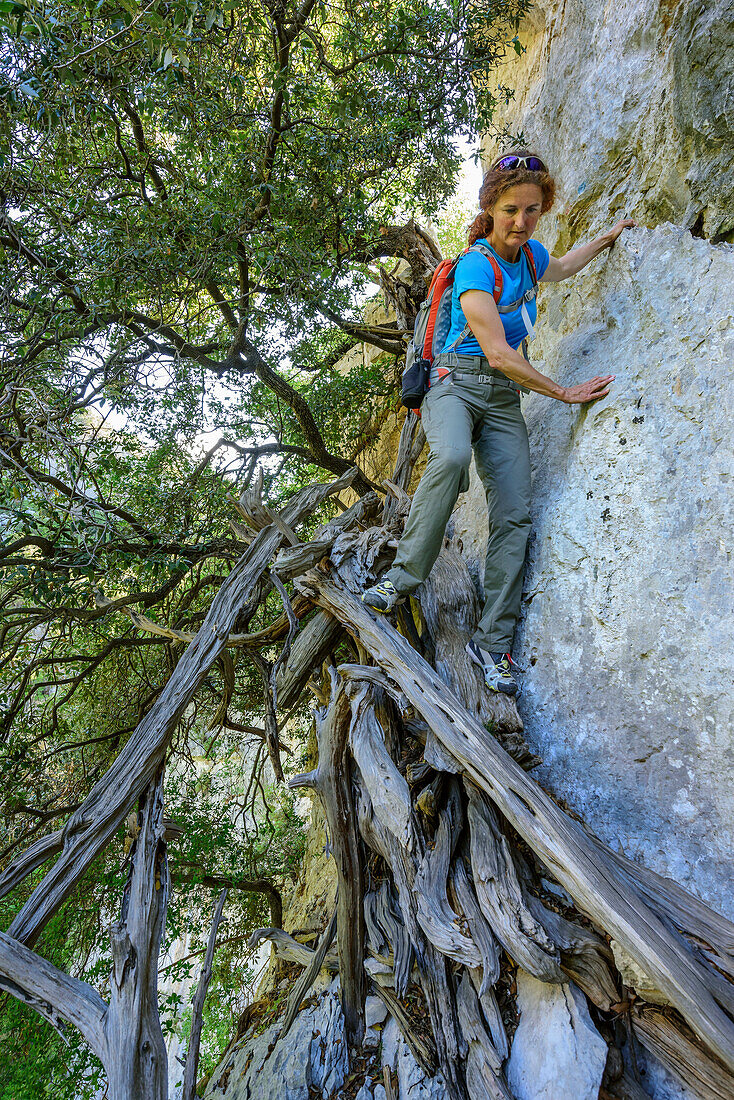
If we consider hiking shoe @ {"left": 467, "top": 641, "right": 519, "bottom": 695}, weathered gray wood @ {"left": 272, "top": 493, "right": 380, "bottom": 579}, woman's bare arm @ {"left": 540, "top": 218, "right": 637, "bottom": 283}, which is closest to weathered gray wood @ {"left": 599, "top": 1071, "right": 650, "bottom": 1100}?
hiking shoe @ {"left": 467, "top": 641, "right": 519, "bottom": 695}

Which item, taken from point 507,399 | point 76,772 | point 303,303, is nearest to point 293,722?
point 76,772

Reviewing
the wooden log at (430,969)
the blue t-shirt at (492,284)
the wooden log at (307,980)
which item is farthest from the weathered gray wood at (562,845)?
the blue t-shirt at (492,284)

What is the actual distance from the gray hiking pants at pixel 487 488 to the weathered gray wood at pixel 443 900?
0.77 meters

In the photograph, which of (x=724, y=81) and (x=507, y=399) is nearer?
(x=724, y=81)

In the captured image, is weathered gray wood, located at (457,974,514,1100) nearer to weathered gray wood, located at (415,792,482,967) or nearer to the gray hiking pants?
weathered gray wood, located at (415,792,482,967)

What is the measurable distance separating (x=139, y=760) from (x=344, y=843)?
1015mm

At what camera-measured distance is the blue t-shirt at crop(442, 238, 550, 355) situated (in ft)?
8.52

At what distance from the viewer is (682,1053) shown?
1.78 m

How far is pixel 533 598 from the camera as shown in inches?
112

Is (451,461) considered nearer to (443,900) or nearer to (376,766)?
(376,766)

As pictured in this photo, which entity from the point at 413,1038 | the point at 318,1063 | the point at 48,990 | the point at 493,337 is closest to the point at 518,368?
the point at 493,337

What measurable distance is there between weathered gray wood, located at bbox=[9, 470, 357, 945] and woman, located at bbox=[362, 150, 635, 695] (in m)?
0.79

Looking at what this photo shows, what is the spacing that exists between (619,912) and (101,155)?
4.93 m

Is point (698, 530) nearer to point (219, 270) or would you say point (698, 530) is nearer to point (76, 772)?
point (219, 270)
